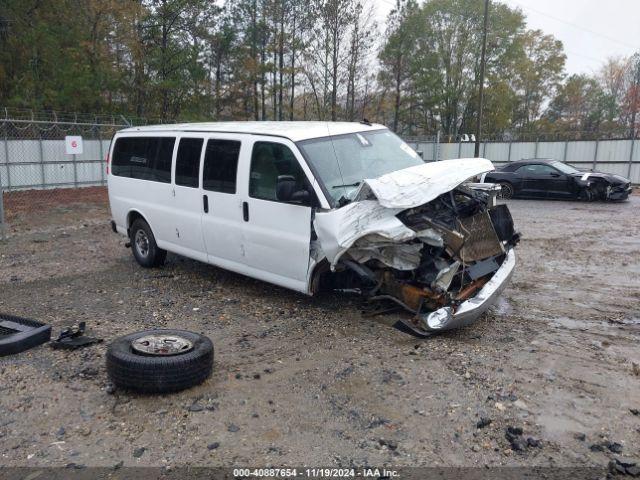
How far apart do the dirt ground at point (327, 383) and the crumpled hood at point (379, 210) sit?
97cm

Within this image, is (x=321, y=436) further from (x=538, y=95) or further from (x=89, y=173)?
(x=538, y=95)

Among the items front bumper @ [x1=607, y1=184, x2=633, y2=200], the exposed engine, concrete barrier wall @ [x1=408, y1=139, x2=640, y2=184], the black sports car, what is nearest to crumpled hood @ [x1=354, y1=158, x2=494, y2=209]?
the exposed engine

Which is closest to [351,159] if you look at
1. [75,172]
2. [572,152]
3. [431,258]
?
[431,258]

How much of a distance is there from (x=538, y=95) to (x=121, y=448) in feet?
190

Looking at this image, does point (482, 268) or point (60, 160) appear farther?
point (60, 160)

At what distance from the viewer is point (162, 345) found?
167 inches

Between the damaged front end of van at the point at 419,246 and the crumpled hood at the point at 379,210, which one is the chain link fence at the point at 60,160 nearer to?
the crumpled hood at the point at 379,210

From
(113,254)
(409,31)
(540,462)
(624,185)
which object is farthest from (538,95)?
(540,462)

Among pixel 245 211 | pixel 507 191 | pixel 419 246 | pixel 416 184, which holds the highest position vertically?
pixel 416 184

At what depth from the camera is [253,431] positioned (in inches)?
137

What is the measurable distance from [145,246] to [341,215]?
162 inches

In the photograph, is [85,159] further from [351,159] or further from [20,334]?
[351,159]

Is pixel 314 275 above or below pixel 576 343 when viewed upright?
above

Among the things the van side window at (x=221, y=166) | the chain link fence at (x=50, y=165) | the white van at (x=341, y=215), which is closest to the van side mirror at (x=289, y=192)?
the white van at (x=341, y=215)
